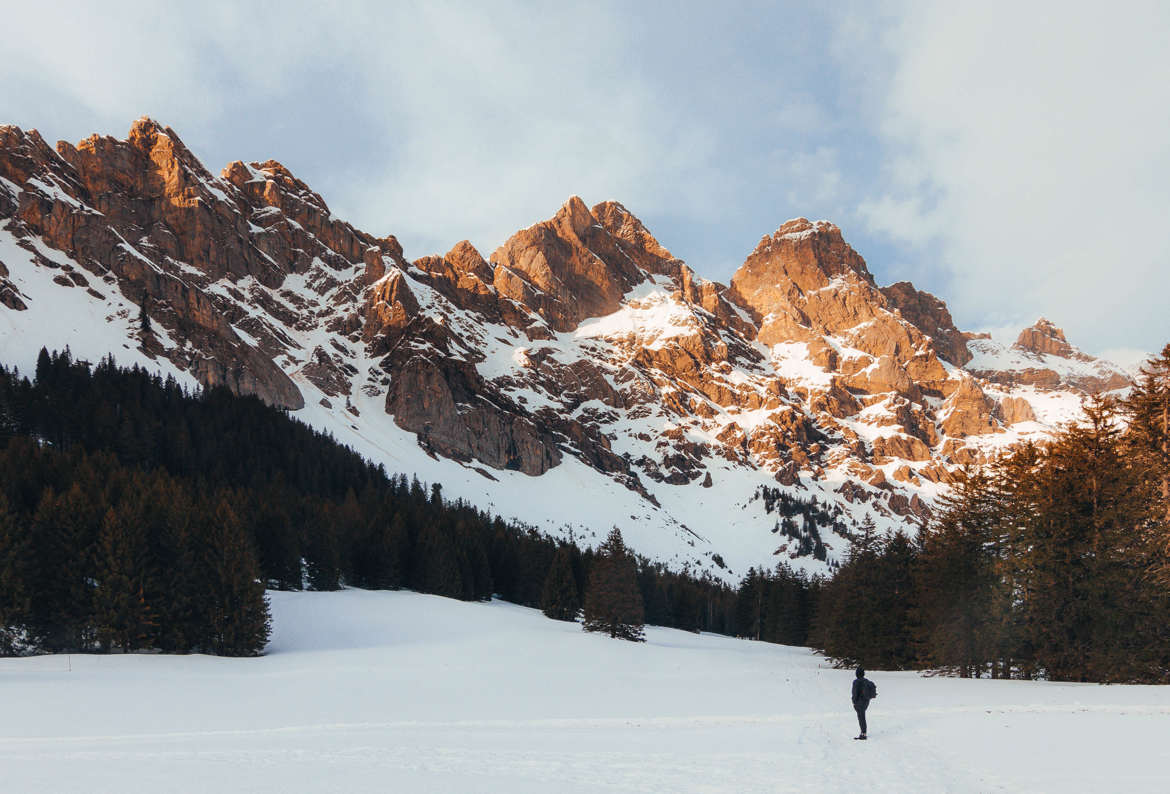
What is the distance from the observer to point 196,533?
1344 inches

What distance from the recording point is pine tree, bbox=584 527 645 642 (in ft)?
162

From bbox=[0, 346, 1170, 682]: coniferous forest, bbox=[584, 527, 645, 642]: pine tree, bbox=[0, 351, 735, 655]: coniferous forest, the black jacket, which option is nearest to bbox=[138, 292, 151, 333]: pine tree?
bbox=[0, 351, 735, 655]: coniferous forest

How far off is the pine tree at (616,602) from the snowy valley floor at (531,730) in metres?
17.2

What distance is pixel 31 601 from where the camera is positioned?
99.3 ft

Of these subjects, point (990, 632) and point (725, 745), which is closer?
point (725, 745)

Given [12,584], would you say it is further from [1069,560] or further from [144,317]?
[144,317]

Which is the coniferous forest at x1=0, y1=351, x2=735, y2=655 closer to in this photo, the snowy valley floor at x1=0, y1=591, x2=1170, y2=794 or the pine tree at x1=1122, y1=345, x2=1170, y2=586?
the snowy valley floor at x1=0, y1=591, x2=1170, y2=794

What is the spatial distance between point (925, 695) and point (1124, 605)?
7.60 m

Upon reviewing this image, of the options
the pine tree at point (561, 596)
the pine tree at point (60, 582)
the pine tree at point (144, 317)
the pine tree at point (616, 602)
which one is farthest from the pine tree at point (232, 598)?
the pine tree at point (144, 317)

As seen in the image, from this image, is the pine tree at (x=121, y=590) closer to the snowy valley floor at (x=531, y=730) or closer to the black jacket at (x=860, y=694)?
the snowy valley floor at (x=531, y=730)

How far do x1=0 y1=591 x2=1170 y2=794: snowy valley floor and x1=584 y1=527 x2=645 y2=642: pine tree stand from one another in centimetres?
1723

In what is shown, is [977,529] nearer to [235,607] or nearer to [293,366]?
[235,607]

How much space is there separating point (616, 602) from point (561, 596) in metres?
15.7

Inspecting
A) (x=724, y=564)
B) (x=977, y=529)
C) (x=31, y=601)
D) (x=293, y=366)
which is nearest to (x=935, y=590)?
(x=977, y=529)
